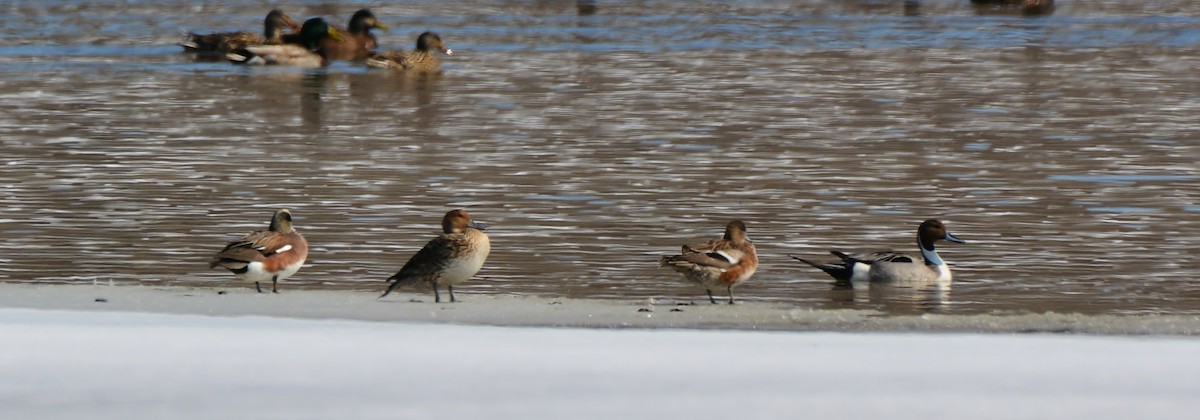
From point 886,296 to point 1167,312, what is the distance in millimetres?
1651

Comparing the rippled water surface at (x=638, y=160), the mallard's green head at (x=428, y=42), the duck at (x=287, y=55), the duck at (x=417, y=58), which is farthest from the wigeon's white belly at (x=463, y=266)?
the duck at (x=287, y=55)

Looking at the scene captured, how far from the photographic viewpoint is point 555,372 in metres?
8.28

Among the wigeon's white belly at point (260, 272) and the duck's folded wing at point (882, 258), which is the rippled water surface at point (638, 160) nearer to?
the duck's folded wing at point (882, 258)

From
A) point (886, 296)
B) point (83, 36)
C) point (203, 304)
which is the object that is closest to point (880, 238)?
point (886, 296)

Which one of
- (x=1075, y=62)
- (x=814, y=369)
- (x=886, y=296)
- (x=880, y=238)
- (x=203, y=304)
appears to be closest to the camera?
(x=814, y=369)

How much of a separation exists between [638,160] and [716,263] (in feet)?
26.2

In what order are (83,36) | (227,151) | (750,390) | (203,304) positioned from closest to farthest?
(750,390), (203,304), (227,151), (83,36)

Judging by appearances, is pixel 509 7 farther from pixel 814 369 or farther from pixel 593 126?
pixel 814 369

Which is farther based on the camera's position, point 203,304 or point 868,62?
point 868,62

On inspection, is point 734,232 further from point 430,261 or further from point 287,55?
point 287,55

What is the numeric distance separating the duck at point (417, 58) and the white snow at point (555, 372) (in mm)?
22209

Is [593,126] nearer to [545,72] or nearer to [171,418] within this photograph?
[545,72]

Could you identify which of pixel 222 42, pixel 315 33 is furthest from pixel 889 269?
pixel 315 33

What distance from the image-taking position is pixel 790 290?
12.1 metres
